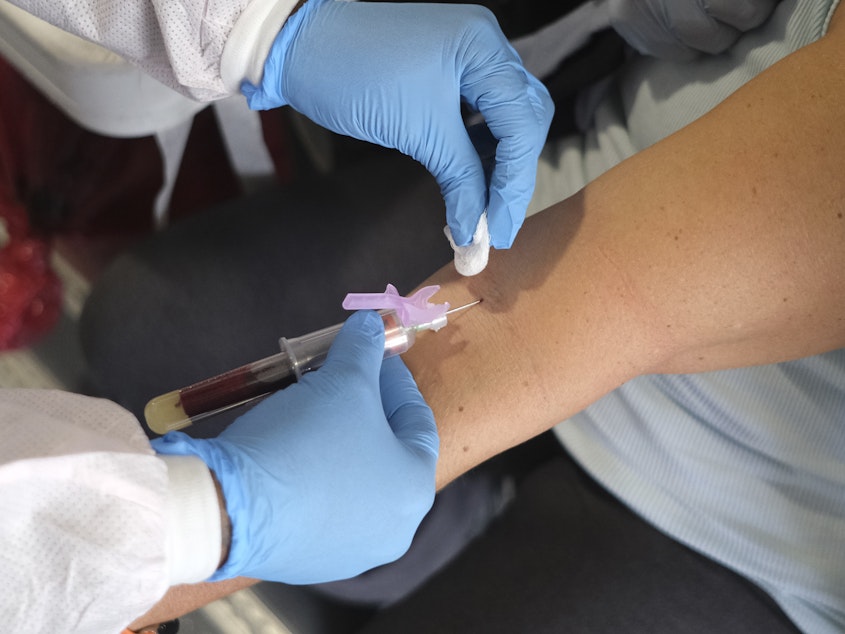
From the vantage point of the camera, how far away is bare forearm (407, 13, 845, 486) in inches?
33.2

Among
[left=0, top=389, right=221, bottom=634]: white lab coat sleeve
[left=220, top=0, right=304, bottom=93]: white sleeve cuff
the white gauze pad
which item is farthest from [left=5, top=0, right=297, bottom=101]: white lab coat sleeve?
[left=0, top=389, right=221, bottom=634]: white lab coat sleeve

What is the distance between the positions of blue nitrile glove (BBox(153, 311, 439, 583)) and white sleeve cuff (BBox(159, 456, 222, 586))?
0.09ft

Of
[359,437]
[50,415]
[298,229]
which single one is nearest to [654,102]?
[298,229]

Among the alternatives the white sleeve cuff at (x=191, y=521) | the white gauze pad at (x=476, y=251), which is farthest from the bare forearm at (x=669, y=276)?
the white sleeve cuff at (x=191, y=521)

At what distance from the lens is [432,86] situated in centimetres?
87

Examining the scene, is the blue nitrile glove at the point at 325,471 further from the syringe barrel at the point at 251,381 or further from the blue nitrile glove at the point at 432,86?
the blue nitrile glove at the point at 432,86

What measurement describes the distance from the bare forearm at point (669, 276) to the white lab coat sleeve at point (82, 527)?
0.39 metres

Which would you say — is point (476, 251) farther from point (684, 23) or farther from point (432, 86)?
point (684, 23)

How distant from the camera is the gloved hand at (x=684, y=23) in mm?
956

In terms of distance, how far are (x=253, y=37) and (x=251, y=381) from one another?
435mm

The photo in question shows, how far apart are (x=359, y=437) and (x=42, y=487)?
0.31 meters

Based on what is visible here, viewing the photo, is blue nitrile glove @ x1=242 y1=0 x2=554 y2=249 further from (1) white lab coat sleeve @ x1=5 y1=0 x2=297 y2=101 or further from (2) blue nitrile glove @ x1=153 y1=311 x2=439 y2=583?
(2) blue nitrile glove @ x1=153 y1=311 x2=439 y2=583

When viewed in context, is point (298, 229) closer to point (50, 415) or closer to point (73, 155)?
point (50, 415)

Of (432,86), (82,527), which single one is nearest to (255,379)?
(82,527)
